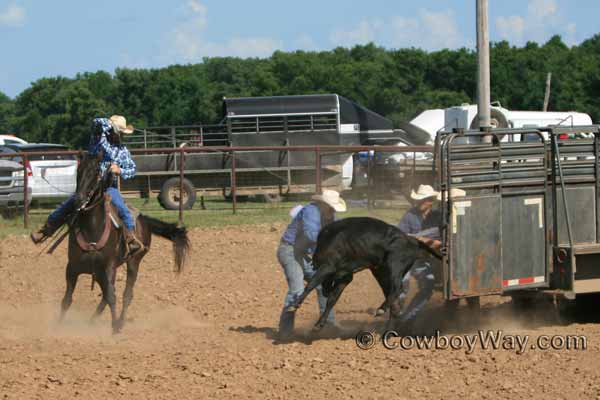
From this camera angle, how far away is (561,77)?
53.8 m

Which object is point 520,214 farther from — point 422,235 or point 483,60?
point 483,60

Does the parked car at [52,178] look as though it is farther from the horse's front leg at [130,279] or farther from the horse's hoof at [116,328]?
the horse's hoof at [116,328]

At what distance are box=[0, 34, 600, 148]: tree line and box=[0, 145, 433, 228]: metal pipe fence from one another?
29.8m

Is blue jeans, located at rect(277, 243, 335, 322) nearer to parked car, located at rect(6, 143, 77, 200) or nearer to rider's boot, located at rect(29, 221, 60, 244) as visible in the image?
rider's boot, located at rect(29, 221, 60, 244)

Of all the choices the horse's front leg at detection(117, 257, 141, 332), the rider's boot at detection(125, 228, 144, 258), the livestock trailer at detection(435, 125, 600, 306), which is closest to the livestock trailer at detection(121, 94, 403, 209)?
the horse's front leg at detection(117, 257, 141, 332)

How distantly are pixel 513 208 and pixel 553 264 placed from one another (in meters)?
0.73

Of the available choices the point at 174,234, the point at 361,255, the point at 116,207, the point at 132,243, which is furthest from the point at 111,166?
the point at 361,255

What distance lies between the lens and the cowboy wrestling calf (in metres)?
7.83

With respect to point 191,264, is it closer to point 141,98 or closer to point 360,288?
point 360,288

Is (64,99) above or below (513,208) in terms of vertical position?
above

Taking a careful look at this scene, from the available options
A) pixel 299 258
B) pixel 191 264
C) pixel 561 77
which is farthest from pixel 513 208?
pixel 561 77

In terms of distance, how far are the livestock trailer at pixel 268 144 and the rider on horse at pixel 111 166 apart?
931 centimetres

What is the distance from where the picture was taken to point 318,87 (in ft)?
202

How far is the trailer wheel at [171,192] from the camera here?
793 inches
